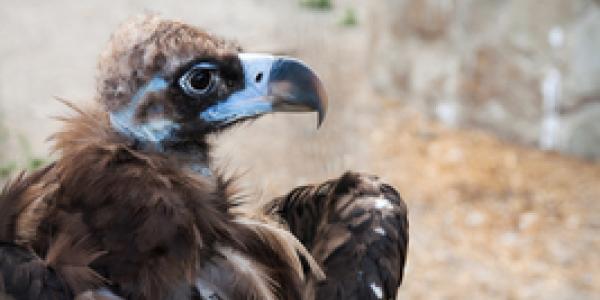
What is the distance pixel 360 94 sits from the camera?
6559mm

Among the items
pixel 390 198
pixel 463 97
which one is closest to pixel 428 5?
pixel 463 97

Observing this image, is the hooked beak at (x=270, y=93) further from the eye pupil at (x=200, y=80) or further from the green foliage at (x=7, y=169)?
the green foliage at (x=7, y=169)

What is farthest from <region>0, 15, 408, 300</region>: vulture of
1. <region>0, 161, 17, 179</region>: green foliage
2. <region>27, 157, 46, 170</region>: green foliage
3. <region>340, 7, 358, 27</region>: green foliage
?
<region>340, 7, 358, 27</region>: green foliage

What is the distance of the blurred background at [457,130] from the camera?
4.82m

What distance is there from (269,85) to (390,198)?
557 millimetres

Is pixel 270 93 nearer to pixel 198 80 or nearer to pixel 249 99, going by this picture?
pixel 249 99

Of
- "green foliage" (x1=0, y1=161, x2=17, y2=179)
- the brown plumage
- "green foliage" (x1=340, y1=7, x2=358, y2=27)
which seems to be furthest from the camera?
"green foliage" (x1=340, y1=7, x2=358, y2=27)

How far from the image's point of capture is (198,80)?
6.14ft

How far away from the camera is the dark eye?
186 centimetres

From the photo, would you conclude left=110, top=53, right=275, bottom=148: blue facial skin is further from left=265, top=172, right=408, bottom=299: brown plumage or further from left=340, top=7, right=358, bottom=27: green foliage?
left=340, top=7, right=358, bottom=27: green foliage

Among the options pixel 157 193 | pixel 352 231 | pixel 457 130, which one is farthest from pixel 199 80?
pixel 457 130

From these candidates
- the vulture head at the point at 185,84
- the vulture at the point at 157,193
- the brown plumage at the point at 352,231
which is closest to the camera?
the vulture at the point at 157,193

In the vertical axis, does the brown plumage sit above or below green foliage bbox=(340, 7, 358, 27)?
above

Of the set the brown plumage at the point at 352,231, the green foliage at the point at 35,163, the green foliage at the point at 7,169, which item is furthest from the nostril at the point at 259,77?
the green foliage at the point at 7,169
